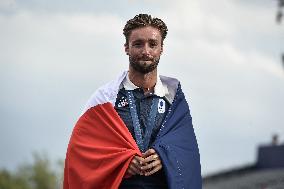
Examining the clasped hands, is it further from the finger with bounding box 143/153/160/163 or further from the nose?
the nose

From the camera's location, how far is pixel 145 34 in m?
4.98

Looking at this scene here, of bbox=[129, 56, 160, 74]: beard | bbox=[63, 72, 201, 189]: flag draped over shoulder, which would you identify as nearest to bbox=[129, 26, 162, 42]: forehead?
bbox=[129, 56, 160, 74]: beard

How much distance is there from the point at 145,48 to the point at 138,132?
0.57 m

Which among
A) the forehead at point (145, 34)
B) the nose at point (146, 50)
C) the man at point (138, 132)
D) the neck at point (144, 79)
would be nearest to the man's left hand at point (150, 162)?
the man at point (138, 132)

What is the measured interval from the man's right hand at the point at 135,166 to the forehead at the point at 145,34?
2.70ft

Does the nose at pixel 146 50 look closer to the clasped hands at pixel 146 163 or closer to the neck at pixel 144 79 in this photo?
the neck at pixel 144 79

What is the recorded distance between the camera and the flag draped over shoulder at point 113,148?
15.9ft

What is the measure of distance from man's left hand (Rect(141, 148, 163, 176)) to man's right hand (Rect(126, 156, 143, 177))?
0.09 feet

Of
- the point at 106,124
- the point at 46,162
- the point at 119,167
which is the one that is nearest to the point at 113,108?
the point at 106,124

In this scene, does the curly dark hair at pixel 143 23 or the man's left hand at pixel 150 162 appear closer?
the man's left hand at pixel 150 162

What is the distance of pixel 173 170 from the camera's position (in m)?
4.85

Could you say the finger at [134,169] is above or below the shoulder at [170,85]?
below

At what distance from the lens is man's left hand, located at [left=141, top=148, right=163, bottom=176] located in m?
4.75

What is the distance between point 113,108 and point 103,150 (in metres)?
0.31
